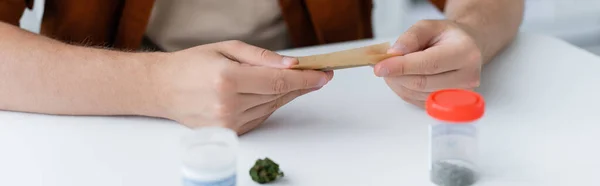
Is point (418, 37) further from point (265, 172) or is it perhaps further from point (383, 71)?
point (265, 172)

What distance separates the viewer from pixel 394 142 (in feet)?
2.59

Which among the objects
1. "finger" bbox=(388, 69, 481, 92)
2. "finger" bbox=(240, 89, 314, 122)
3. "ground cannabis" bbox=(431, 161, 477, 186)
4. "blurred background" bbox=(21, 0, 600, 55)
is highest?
"blurred background" bbox=(21, 0, 600, 55)

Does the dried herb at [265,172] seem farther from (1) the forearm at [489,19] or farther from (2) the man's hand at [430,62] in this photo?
(1) the forearm at [489,19]

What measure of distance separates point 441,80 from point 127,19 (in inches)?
21.5

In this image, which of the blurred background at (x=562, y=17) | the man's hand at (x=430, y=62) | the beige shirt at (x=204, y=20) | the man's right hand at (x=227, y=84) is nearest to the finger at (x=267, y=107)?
the man's right hand at (x=227, y=84)

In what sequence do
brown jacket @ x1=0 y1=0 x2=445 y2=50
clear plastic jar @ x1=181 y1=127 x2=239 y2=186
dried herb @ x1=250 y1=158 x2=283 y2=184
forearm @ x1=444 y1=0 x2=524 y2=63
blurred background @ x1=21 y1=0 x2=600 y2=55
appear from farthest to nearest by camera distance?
blurred background @ x1=21 y1=0 x2=600 y2=55
brown jacket @ x1=0 y1=0 x2=445 y2=50
forearm @ x1=444 y1=0 x2=524 y2=63
dried herb @ x1=250 y1=158 x2=283 y2=184
clear plastic jar @ x1=181 y1=127 x2=239 y2=186

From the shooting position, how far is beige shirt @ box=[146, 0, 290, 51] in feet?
3.89

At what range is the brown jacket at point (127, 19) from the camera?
1.12 m

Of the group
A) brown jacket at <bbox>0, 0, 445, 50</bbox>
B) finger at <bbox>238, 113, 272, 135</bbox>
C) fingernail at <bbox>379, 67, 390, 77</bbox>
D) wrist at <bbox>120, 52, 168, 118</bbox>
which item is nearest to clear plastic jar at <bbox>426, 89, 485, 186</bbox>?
fingernail at <bbox>379, 67, 390, 77</bbox>

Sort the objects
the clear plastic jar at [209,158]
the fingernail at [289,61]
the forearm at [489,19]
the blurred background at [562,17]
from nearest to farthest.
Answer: the clear plastic jar at [209,158], the fingernail at [289,61], the forearm at [489,19], the blurred background at [562,17]

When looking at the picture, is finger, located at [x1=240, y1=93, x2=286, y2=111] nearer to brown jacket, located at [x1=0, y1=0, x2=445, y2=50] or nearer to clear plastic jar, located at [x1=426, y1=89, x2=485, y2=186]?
clear plastic jar, located at [x1=426, y1=89, x2=485, y2=186]

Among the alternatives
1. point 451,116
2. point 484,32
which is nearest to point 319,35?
point 484,32

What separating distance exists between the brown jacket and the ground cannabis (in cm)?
56

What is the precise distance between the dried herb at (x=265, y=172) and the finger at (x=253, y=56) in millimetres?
136
